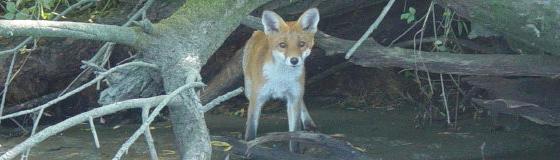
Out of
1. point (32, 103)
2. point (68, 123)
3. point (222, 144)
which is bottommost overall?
point (222, 144)

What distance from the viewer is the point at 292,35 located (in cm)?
736

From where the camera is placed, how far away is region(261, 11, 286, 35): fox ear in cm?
723

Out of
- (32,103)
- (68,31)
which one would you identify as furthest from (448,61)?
(32,103)

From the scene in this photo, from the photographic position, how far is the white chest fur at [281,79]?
760 cm

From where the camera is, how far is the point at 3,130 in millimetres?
8633

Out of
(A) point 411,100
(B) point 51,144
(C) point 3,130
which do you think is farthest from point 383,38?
(C) point 3,130

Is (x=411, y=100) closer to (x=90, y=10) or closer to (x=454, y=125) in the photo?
(x=454, y=125)

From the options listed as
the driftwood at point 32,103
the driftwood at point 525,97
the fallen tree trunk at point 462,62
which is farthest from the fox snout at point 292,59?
the driftwood at point 32,103

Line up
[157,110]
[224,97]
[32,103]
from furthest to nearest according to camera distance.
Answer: [32,103] → [224,97] → [157,110]

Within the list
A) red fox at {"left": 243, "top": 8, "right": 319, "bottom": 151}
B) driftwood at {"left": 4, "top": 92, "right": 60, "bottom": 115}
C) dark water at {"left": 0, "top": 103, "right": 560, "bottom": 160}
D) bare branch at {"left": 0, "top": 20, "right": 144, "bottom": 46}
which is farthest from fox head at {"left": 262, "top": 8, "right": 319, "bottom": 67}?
driftwood at {"left": 4, "top": 92, "right": 60, "bottom": 115}

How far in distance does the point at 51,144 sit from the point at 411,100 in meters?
3.50

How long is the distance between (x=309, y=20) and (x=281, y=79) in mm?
634

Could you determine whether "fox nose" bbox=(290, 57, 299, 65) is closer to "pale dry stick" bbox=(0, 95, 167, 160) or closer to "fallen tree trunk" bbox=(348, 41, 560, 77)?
"fallen tree trunk" bbox=(348, 41, 560, 77)

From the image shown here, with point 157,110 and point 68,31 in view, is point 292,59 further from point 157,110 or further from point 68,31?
point 157,110
